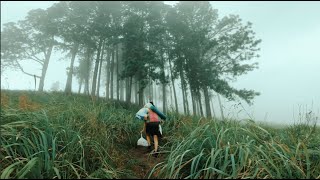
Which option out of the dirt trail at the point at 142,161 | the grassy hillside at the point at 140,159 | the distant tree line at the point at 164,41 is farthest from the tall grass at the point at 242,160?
the distant tree line at the point at 164,41

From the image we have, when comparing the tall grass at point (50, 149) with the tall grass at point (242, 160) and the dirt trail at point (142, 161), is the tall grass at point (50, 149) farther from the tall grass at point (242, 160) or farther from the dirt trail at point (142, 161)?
the tall grass at point (242, 160)

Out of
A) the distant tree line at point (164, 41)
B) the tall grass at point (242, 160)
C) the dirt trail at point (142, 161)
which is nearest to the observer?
the tall grass at point (242, 160)

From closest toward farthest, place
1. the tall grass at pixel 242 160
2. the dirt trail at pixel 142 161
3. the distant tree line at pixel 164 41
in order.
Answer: the tall grass at pixel 242 160 < the dirt trail at pixel 142 161 < the distant tree line at pixel 164 41

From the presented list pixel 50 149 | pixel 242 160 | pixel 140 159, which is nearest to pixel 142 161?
pixel 140 159

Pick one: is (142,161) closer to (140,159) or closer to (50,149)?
(140,159)

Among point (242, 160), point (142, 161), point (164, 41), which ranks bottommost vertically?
point (142, 161)

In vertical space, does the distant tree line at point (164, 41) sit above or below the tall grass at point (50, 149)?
above

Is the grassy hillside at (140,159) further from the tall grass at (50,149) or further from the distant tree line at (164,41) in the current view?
the distant tree line at (164,41)

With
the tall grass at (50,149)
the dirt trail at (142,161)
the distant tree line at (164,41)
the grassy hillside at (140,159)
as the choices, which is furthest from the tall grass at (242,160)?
the distant tree line at (164,41)

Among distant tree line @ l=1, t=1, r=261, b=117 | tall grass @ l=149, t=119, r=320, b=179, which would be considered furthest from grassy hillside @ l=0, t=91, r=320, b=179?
distant tree line @ l=1, t=1, r=261, b=117

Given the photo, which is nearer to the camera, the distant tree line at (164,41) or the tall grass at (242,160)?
the tall grass at (242,160)

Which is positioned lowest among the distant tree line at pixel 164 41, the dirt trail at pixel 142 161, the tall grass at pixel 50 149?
the dirt trail at pixel 142 161

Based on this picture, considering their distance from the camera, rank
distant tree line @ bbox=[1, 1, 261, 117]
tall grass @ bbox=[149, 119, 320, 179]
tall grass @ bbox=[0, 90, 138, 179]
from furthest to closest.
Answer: distant tree line @ bbox=[1, 1, 261, 117]
tall grass @ bbox=[0, 90, 138, 179]
tall grass @ bbox=[149, 119, 320, 179]

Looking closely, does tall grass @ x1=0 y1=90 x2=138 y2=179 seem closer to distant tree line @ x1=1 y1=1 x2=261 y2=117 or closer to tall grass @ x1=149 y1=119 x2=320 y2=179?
tall grass @ x1=149 y1=119 x2=320 y2=179
